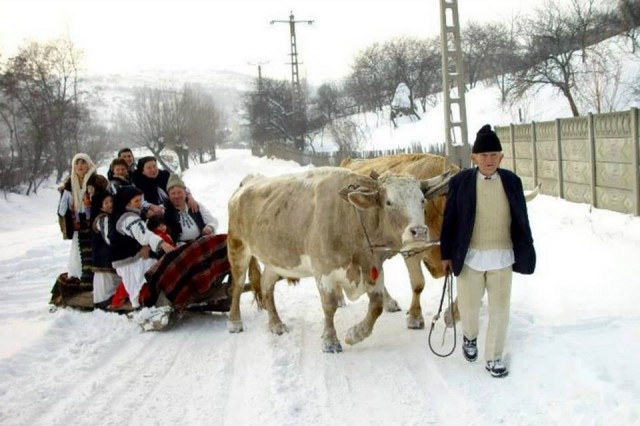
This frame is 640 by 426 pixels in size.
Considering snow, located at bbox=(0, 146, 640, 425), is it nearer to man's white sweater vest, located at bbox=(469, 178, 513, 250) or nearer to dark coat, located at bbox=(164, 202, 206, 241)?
man's white sweater vest, located at bbox=(469, 178, 513, 250)

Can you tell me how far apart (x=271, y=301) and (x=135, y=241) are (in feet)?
6.05

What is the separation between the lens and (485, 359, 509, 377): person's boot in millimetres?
4332

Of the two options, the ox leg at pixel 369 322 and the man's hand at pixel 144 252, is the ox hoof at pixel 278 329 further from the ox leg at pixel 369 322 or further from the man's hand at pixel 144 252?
the man's hand at pixel 144 252

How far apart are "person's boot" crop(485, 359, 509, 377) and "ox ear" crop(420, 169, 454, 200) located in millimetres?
1496

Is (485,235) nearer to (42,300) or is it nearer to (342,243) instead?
(342,243)

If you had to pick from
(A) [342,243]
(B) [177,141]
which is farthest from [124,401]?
(B) [177,141]

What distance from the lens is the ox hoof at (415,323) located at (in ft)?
19.1

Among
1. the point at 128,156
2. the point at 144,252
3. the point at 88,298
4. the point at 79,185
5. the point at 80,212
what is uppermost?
the point at 128,156

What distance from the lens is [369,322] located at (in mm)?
5133

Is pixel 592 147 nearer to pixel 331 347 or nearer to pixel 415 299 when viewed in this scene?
pixel 415 299

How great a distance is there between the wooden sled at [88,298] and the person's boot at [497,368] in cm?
349

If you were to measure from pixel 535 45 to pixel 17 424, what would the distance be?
34.7 metres

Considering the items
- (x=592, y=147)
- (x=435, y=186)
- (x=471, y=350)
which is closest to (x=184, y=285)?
(x=435, y=186)

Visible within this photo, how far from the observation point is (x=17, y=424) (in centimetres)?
402
